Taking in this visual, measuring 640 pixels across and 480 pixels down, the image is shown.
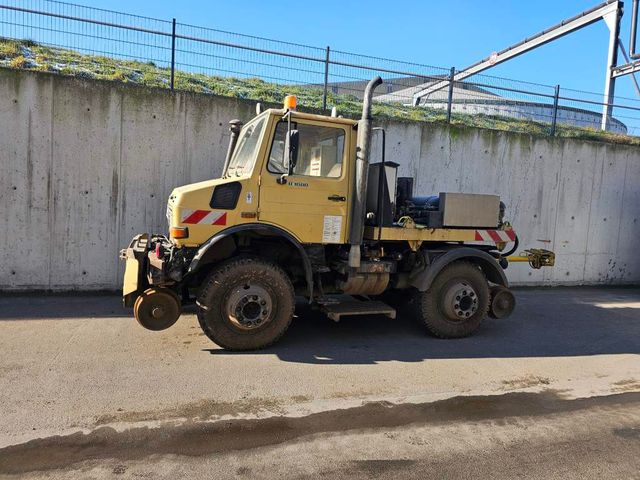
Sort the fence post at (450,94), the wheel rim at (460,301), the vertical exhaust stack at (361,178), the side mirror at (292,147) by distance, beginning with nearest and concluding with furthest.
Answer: the side mirror at (292,147)
the vertical exhaust stack at (361,178)
the wheel rim at (460,301)
the fence post at (450,94)

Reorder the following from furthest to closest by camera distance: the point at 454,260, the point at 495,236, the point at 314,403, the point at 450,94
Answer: the point at 450,94 < the point at 495,236 < the point at 454,260 < the point at 314,403

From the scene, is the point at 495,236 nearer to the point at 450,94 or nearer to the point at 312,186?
the point at 312,186

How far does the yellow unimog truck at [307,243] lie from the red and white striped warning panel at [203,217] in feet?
0.03

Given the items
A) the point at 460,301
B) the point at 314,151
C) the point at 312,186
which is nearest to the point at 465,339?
the point at 460,301

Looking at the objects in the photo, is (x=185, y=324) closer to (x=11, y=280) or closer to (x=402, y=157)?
(x=11, y=280)

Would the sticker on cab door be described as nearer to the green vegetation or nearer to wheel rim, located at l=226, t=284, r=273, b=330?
wheel rim, located at l=226, t=284, r=273, b=330

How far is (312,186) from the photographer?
542cm

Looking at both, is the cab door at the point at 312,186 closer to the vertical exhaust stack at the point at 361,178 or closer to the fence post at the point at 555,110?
the vertical exhaust stack at the point at 361,178

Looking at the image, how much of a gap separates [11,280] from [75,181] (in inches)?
72.5

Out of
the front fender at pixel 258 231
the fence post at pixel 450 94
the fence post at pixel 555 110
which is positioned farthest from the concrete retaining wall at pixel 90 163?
the fence post at pixel 555 110

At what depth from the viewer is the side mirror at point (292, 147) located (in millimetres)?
4922

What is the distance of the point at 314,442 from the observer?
133 inches

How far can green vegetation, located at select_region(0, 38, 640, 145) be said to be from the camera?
8.37 metres

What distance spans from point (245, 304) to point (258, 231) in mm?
818
